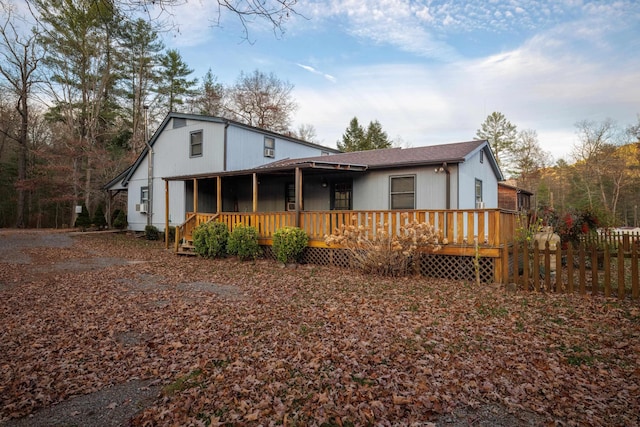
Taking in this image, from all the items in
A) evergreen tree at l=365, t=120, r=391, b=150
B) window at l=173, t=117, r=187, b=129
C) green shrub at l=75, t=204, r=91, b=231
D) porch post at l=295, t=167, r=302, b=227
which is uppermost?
evergreen tree at l=365, t=120, r=391, b=150

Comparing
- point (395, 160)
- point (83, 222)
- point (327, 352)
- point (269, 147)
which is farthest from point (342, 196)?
point (83, 222)

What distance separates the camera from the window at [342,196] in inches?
542

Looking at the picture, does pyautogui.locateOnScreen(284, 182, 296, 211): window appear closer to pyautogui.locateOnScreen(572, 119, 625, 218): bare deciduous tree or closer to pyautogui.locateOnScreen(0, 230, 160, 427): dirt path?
pyautogui.locateOnScreen(0, 230, 160, 427): dirt path

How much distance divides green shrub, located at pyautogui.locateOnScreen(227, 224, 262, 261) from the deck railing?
15.1 inches

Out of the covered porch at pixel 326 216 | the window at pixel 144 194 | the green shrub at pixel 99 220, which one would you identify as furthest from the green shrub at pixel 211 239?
the green shrub at pixel 99 220

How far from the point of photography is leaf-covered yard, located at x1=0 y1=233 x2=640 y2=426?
2947 mm

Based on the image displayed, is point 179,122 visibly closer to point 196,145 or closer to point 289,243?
point 196,145

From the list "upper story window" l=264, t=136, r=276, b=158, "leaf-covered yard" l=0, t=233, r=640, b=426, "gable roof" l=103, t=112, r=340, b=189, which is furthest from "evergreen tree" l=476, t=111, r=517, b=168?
"leaf-covered yard" l=0, t=233, r=640, b=426

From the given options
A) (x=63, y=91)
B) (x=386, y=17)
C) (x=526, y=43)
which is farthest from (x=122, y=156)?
(x=526, y=43)

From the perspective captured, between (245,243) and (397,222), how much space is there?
4.89 meters

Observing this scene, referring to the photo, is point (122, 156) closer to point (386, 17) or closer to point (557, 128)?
point (386, 17)

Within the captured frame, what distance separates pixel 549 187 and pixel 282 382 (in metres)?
A: 38.8

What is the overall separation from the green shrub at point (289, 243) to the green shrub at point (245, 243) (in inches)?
37.7

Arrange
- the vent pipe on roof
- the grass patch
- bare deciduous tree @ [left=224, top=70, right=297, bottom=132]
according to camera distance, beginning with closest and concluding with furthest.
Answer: the grass patch → the vent pipe on roof → bare deciduous tree @ [left=224, top=70, right=297, bottom=132]
